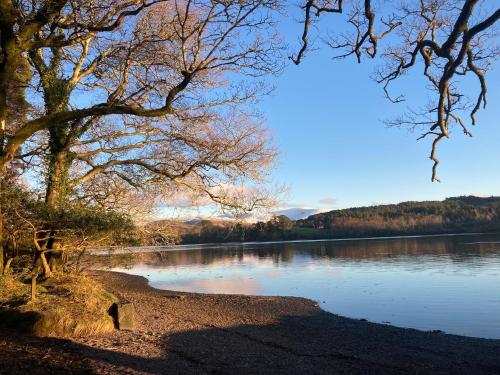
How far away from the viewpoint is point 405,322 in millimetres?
17812

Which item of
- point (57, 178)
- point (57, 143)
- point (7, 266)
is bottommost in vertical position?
point (7, 266)

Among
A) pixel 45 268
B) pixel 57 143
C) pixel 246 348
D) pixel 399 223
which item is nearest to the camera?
pixel 246 348

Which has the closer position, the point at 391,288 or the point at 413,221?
the point at 391,288

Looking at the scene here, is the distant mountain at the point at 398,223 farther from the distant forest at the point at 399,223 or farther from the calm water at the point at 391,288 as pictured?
the calm water at the point at 391,288

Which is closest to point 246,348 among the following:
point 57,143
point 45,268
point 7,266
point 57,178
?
point 45,268

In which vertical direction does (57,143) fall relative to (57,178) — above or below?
above

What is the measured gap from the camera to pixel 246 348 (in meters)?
10.6

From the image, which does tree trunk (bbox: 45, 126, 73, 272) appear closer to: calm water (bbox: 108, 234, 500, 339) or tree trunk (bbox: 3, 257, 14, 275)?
tree trunk (bbox: 3, 257, 14, 275)

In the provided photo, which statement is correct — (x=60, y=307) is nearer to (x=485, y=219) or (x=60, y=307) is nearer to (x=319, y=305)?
(x=319, y=305)

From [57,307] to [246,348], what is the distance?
411 cm

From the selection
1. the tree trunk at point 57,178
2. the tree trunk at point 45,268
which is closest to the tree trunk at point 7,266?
the tree trunk at point 45,268

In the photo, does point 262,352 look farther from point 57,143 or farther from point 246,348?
point 57,143

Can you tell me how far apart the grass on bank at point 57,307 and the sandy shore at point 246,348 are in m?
0.46

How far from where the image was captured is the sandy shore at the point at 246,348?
23.8ft
